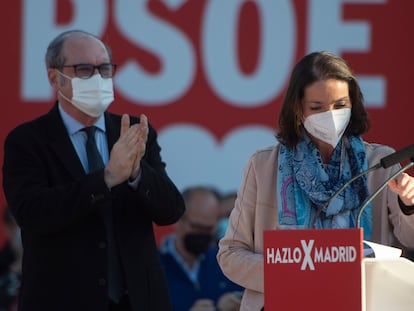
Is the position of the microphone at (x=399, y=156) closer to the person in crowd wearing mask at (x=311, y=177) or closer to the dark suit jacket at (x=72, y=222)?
the person in crowd wearing mask at (x=311, y=177)

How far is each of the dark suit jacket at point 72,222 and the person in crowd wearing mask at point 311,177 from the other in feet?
1.48

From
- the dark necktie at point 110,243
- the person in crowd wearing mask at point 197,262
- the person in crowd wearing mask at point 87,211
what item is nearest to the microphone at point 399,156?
the person in crowd wearing mask at point 87,211

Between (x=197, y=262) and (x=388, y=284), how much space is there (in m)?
3.02

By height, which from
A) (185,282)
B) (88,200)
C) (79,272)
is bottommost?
(185,282)

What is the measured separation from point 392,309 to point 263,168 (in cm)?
87

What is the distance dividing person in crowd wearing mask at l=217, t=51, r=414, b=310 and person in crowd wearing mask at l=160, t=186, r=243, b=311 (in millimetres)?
2139

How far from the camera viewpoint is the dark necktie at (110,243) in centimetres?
389

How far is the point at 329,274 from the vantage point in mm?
2787

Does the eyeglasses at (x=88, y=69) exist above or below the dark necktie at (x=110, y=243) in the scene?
above

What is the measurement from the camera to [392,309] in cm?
284

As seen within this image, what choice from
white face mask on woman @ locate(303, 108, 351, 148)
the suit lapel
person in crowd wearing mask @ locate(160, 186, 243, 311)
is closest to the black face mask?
person in crowd wearing mask @ locate(160, 186, 243, 311)

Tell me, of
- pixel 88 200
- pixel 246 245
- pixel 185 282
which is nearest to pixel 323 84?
pixel 246 245

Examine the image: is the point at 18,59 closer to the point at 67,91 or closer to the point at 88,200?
the point at 67,91

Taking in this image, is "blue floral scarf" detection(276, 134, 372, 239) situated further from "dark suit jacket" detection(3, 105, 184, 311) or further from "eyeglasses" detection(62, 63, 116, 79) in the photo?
"eyeglasses" detection(62, 63, 116, 79)
